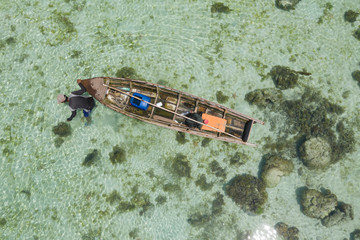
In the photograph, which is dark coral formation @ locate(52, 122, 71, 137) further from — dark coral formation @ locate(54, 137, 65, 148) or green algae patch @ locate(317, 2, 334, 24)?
green algae patch @ locate(317, 2, 334, 24)

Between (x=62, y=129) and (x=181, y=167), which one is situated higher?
(x=62, y=129)

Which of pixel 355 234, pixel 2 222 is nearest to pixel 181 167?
pixel 2 222

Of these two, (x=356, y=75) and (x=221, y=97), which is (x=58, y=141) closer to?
(x=221, y=97)

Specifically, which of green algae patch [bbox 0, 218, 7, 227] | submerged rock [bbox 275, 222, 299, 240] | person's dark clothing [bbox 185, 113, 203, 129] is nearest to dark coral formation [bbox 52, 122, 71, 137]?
green algae patch [bbox 0, 218, 7, 227]

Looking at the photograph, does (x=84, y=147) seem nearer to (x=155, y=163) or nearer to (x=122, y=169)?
(x=122, y=169)

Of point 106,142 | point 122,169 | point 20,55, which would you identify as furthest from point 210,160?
point 20,55

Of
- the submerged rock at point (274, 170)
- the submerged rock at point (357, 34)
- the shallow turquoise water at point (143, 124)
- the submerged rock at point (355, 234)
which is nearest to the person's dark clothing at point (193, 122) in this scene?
the shallow turquoise water at point (143, 124)
